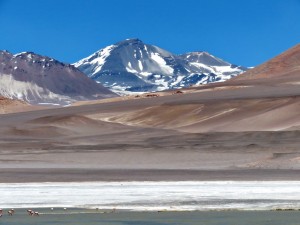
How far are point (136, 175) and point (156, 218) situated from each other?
54.3 feet

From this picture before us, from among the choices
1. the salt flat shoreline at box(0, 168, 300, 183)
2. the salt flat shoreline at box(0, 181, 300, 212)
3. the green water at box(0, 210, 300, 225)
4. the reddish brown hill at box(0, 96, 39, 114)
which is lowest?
the green water at box(0, 210, 300, 225)

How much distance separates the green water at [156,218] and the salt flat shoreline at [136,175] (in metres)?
12.7

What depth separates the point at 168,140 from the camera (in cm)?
6800

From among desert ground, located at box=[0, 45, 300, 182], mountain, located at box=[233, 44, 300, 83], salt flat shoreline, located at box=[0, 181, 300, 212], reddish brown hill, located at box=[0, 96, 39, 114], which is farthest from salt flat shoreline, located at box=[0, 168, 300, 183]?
mountain, located at box=[233, 44, 300, 83]

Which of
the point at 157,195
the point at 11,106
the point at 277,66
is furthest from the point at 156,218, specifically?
the point at 277,66

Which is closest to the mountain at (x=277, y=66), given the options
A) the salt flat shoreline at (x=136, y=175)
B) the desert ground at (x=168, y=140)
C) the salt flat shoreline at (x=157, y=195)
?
the desert ground at (x=168, y=140)

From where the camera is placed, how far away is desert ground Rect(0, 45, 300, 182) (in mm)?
40281

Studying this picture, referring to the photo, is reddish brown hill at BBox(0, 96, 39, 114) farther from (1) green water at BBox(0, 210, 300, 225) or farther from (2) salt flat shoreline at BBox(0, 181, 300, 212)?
(1) green water at BBox(0, 210, 300, 225)

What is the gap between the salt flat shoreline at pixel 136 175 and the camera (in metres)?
35.6

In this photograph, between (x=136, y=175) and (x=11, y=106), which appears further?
(x=11, y=106)

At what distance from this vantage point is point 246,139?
64562mm

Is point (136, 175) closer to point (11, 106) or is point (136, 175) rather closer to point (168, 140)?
point (168, 140)

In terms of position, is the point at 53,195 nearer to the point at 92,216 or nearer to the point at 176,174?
the point at 92,216

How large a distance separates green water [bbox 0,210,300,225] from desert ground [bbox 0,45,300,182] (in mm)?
13288
